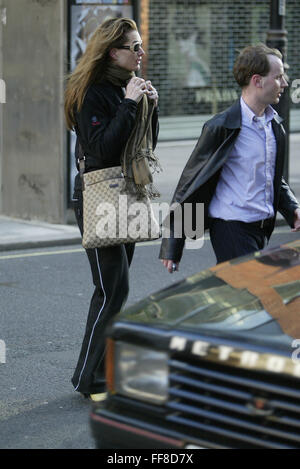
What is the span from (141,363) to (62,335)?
142 inches

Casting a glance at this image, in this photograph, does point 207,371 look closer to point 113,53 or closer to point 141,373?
point 141,373

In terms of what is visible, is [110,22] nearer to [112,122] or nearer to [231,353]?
[112,122]

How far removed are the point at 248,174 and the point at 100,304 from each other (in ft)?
3.43

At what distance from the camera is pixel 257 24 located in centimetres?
2119

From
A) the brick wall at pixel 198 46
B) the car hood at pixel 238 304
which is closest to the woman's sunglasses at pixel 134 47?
the car hood at pixel 238 304

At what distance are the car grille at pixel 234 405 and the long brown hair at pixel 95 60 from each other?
235 cm

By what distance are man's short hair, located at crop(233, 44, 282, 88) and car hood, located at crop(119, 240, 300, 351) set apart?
137 cm

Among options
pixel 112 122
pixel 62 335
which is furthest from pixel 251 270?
pixel 62 335

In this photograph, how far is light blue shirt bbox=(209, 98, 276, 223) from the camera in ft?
16.6

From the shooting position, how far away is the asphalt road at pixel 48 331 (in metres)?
5.05

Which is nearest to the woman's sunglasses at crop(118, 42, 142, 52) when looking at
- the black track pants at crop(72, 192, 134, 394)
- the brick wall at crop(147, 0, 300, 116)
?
the black track pants at crop(72, 192, 134, 394)

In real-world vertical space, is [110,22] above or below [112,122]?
above

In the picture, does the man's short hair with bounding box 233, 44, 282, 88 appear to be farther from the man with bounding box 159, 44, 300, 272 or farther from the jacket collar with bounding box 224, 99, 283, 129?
the jacket collar with bounding box 224, 99, 283, 129

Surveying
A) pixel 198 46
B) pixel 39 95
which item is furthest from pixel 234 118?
pixel 198 46
